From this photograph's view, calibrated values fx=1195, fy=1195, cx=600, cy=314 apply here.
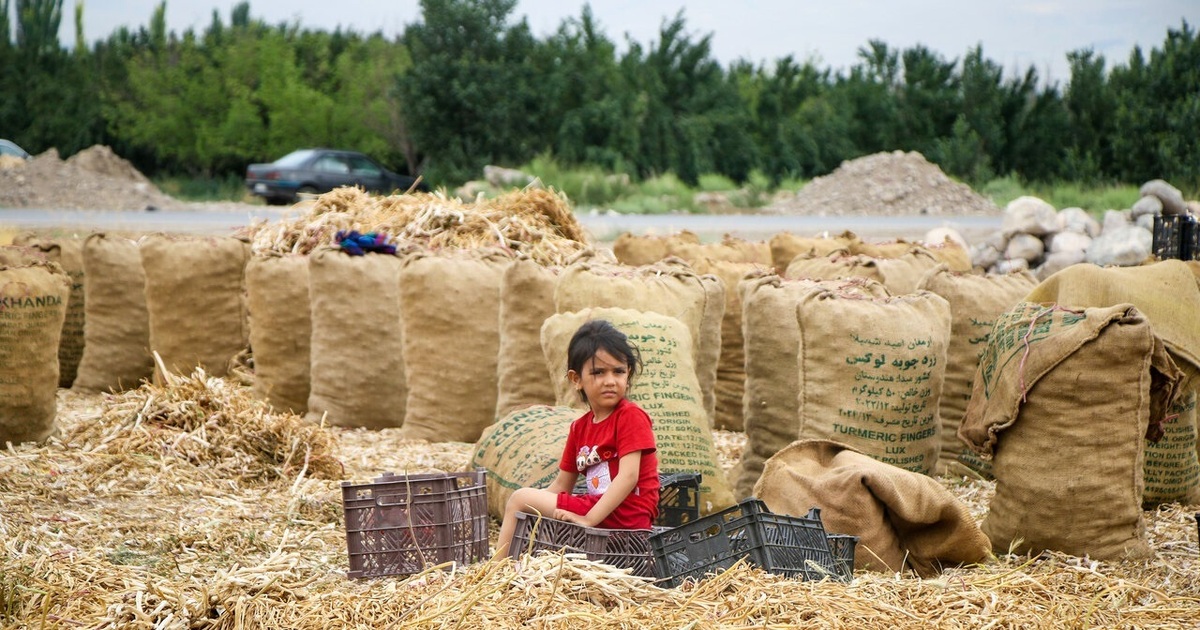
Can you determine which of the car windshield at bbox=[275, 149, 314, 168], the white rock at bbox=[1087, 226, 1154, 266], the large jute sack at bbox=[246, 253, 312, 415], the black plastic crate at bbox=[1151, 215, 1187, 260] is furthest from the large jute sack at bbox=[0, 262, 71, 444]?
the car windshield at bbox=[275, 149, 314, 168]

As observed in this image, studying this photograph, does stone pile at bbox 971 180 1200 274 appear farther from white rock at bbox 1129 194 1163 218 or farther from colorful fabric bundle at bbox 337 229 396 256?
colorful fabric bundle at bbox 337 229 396 256

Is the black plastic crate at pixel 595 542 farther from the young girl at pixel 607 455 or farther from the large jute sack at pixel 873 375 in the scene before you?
the large jute sack at pixel 873 375

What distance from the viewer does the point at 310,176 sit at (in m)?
20.2

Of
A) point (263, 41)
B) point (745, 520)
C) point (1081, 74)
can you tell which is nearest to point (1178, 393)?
point (745, 520)

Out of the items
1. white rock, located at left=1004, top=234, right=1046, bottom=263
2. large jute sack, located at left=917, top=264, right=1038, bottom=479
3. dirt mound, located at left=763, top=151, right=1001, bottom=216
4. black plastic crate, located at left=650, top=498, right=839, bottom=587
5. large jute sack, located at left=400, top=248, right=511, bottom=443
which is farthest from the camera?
dirt mound, located at left=763, top=151, right=1001, bottom=216

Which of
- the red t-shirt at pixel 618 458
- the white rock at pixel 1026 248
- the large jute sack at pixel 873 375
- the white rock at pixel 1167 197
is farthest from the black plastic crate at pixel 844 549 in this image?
the white rock at pixel 1167 197

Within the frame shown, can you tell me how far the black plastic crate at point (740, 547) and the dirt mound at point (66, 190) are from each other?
18.4m

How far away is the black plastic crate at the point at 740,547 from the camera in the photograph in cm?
278

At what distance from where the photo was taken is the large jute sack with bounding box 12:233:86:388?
7.02 metres

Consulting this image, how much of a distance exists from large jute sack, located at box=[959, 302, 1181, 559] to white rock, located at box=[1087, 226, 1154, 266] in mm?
6311

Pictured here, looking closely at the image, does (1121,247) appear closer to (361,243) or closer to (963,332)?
(963,332)

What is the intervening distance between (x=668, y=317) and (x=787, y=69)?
25143mm

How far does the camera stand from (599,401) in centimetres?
314

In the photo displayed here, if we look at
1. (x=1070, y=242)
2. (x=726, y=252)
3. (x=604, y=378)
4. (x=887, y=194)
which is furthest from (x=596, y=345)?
(x=887, y=194)
